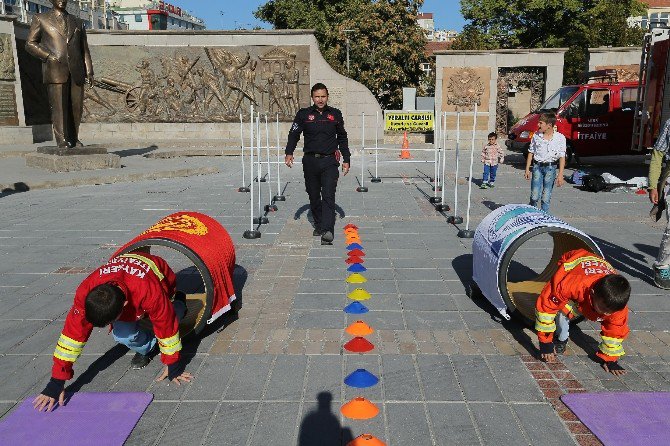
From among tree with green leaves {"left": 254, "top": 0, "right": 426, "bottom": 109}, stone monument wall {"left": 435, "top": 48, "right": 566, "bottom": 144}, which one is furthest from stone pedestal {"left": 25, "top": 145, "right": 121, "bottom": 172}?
tree with green leaves {"left": 254, "top": 0, "right": 426, "bottom": 109}

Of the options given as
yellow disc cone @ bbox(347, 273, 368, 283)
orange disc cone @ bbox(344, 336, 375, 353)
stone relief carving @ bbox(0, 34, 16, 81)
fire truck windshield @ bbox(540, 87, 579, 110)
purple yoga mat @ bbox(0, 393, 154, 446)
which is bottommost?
purple yoga mat @ bbox(0, 393, 154, 446)

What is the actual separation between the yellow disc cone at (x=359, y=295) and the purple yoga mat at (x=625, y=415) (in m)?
2.48

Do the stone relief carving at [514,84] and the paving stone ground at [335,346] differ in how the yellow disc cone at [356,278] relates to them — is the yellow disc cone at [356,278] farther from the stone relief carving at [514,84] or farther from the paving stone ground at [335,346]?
the stone relief carving at [514,84]

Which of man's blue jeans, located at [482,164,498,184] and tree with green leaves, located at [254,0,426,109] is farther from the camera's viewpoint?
tree with green leaves, located at [254,0,426,109]

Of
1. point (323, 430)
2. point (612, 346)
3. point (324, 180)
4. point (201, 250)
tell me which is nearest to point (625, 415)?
point (612, 346)

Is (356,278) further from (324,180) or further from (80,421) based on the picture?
(80,421)

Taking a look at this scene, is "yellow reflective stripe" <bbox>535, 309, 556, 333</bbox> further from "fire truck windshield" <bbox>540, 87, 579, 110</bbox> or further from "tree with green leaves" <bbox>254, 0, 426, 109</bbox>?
"tree with green leaves" <bbox>254, 0, 426, 109</bbox>

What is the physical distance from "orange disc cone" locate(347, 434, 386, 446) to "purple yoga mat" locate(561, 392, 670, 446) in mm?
1395

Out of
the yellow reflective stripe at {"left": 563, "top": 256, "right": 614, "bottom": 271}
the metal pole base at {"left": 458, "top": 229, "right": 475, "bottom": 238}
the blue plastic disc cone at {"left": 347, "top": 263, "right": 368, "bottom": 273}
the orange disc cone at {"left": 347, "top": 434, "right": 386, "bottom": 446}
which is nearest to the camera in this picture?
the orange disc cone at {"left": 347, "top": 434, "right": 386, "bottom": 446}

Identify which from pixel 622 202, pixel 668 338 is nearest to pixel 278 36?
pixel 622 202

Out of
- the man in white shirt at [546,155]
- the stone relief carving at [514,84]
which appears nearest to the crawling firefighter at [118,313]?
the man in white shirt at [546,155]

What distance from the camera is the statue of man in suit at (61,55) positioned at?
46.5 feet

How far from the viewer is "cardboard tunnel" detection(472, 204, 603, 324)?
16.1ft

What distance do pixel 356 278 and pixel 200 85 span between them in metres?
18.4
